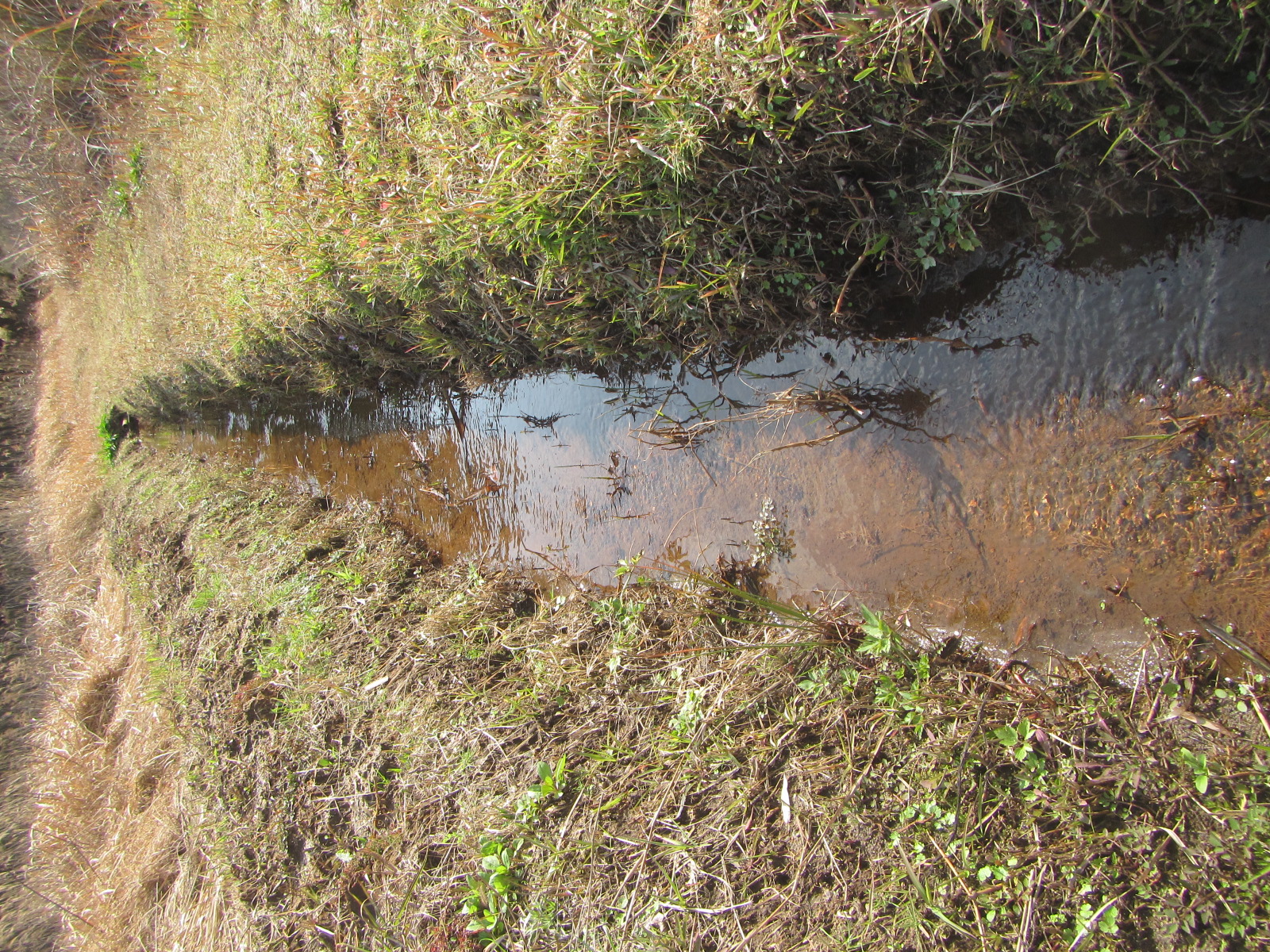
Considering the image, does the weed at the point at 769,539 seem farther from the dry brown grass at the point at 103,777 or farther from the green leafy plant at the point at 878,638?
the dry brown grass at the point at 103,777

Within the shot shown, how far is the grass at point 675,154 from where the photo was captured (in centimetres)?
194

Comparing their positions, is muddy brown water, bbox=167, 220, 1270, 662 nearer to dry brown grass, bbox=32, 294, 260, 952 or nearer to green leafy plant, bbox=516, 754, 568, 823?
green leafy plant, bbox=516, 754, 568, 823

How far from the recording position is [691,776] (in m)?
3.03

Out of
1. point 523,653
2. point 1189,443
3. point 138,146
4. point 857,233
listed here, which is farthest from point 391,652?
point 138,146

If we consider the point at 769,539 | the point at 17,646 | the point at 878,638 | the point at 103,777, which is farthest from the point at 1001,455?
the point at 17,646

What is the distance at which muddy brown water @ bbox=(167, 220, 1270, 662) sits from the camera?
2.31 metres

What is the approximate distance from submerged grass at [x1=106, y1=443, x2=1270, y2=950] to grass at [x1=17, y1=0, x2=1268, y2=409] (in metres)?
1.46

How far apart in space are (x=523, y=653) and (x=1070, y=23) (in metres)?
3.58

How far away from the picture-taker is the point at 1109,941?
6.89 ft

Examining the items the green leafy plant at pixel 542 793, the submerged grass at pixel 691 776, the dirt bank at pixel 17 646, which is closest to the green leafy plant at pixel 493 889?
the submerged grass at pixel 691 776

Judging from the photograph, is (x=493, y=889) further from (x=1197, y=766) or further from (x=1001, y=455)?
(x=1001, y=455)

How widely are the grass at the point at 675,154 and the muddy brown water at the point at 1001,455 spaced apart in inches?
8.9

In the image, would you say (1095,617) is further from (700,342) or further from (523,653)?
(523,653)

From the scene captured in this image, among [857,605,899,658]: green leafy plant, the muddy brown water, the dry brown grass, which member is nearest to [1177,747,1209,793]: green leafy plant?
the muddy brown water
